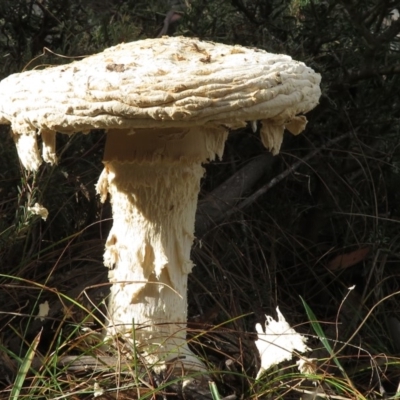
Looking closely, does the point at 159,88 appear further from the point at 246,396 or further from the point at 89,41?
the point at 89,41

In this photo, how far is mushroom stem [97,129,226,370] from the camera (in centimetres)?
209

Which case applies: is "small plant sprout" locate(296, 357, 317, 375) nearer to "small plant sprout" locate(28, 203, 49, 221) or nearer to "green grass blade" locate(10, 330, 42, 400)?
"green grass blade" locate(10, 330, 42, 400)

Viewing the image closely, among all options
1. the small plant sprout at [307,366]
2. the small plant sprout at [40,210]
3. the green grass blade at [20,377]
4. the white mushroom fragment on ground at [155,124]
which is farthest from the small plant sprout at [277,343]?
the small plant sprout at [40,210]

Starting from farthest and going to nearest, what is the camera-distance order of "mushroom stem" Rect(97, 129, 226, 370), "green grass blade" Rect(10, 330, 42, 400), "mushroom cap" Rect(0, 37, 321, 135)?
"mushroom stem" Rect(97, 129, 226, 370)
"green grass blade" Rect(10, 330, 42, 400)
"mushroom cap" Rect(0, 37, 321, 135)

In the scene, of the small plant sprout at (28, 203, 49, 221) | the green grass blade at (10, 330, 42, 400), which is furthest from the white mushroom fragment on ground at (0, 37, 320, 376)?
the green grass blade at (10, 330, 42, 400)

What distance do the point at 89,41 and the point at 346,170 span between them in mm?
1366

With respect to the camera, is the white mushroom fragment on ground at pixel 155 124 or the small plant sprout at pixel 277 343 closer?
the white mushroom fragment on ground at pixel 155 124

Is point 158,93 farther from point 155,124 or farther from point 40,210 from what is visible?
point 40,210

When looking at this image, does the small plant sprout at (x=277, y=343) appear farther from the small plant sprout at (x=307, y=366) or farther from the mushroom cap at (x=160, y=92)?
the mushroom cap at (x=160, y=92)

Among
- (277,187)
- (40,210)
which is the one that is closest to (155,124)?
(40,210)

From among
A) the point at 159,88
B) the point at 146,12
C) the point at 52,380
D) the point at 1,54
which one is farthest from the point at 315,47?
the point at 52,380

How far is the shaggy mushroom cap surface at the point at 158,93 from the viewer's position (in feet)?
5.52

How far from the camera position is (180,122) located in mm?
1709

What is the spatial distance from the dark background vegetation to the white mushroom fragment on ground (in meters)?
0.46
